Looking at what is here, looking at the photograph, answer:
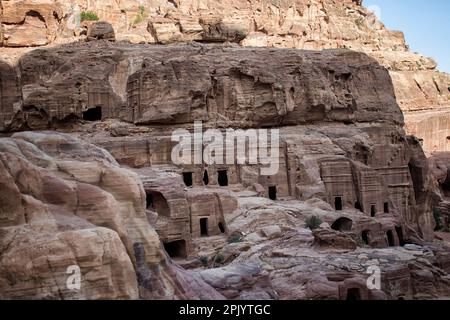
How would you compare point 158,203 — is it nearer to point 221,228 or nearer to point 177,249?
point 177,249

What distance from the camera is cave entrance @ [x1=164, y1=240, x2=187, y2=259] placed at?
106ft

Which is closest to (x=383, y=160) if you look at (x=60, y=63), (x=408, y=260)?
(x=408, y=260)

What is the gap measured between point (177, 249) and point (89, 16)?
43.2 meters

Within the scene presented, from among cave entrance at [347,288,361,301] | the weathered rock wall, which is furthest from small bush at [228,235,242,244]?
the weathered rock wall

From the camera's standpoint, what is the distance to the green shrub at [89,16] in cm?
6719

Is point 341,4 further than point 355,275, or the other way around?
point 341,4

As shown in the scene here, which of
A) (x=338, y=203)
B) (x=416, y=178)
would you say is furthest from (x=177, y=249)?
(x=416, y=178)

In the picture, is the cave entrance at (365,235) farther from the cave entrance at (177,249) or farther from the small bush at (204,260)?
the cave entrance at (177,249)

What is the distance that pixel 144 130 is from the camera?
130 ft

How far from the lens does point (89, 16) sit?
225 feet

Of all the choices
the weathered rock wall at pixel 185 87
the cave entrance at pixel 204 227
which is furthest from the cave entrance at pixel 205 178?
the weathered rock wall at pixel 185 87

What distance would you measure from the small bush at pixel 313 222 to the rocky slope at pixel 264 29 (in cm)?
2345
